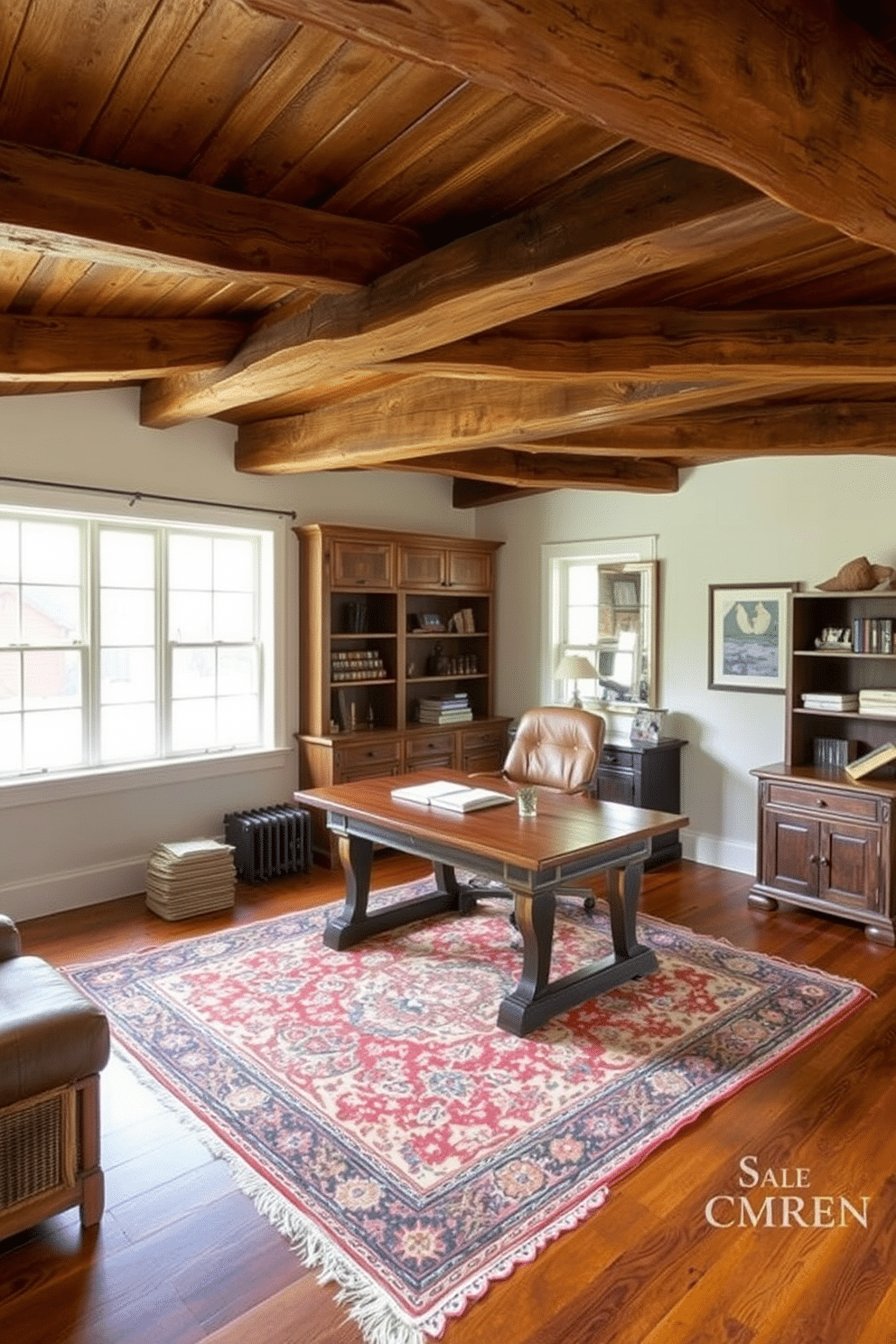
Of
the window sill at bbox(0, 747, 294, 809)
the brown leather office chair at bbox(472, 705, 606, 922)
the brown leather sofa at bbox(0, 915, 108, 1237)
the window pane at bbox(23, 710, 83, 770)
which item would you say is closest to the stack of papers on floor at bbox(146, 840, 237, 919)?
the window sill at bbox(0, 747, 294, 809)

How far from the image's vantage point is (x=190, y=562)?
4832 millimetres

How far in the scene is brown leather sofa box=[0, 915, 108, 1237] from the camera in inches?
78.6

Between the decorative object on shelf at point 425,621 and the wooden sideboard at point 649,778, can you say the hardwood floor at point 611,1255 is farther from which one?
the decorative object on shelf at point 425,621

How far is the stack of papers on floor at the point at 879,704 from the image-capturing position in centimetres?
415

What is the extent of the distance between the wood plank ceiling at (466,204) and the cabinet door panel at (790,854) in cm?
185

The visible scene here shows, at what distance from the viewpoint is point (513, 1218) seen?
2.13 metres

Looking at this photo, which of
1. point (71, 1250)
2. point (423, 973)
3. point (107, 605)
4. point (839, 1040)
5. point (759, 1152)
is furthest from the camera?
point (107, 605)

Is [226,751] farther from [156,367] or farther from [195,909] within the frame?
[156,367]

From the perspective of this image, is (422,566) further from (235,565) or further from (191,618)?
(191,618)

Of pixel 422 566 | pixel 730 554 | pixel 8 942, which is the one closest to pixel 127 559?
Result: pixel 422 566

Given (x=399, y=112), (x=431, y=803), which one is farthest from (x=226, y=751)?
(x=399, y=112)

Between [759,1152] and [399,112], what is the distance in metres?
2.77

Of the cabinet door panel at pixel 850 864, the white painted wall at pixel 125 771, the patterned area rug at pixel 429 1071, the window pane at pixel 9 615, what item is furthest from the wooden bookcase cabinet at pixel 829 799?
the window pane at pixel 9 615

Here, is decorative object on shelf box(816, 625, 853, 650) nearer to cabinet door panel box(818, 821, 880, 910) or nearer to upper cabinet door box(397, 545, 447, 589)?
cabinet door panel box(818, 821, 880, 910)
